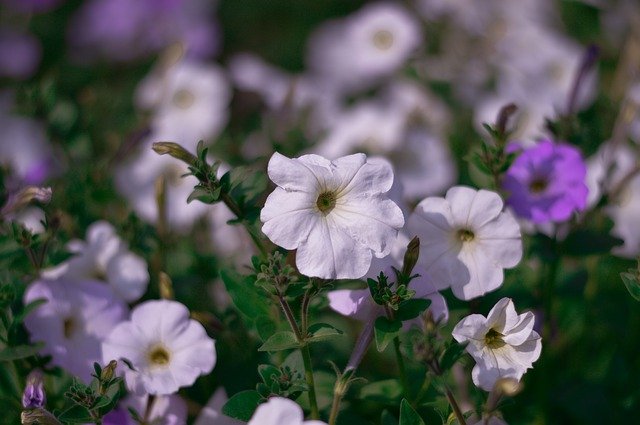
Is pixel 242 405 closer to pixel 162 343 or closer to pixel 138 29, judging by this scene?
pixel 162 343

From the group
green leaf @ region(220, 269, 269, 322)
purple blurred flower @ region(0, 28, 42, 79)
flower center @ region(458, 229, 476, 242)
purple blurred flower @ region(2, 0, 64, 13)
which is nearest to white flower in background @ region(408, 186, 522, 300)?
flower center @ region(458, 229, 476, 242)

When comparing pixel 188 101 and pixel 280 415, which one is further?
pixel 188 101

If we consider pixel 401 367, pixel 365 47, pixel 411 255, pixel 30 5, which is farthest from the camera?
pixel 30 5

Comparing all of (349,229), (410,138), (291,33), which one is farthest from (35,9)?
A: (349,229)

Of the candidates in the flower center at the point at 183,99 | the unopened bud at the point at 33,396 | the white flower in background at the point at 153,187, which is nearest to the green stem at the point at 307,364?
the unopened bud at the point at 33,396

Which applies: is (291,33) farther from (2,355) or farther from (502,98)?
(2,355)

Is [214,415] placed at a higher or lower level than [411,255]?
lower

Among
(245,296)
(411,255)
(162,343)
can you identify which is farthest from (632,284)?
(162,343)

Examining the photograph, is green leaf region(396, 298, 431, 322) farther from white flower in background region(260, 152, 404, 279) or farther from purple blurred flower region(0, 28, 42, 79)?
purple blurred flower region(0, 28, 42, 79)
